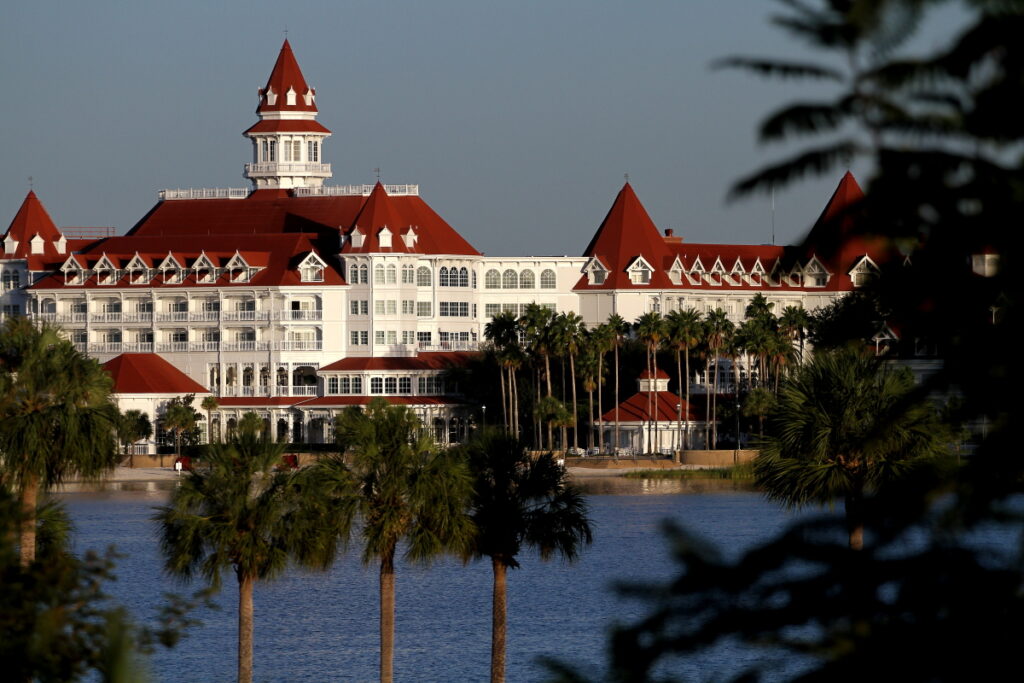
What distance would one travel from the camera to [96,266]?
451ft

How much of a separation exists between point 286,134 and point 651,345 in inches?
1632

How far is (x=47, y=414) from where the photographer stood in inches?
1235

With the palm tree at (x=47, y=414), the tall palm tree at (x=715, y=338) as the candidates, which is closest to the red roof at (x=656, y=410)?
the tall palm tree at (x=715, y=338)

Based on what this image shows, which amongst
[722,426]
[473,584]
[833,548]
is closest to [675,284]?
[722,426]

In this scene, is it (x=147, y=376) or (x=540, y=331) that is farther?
(x=147, y=376)

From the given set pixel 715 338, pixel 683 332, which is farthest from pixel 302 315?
pixel 715 338

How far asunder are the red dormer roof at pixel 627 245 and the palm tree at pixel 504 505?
356 feet

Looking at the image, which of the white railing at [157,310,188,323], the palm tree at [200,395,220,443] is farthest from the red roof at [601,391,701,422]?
the white railing at [157,310,188,323]

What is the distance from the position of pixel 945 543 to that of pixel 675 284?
446 ft

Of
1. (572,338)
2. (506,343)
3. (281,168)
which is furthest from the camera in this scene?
(281,168)

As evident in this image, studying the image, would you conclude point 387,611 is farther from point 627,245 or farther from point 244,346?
point 627,245

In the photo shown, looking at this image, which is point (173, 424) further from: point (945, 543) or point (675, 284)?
point (945, 543)

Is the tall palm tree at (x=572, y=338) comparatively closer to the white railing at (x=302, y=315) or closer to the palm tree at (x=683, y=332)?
the palm tree at (x=683, y=332)

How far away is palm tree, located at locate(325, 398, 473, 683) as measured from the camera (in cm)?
3142
